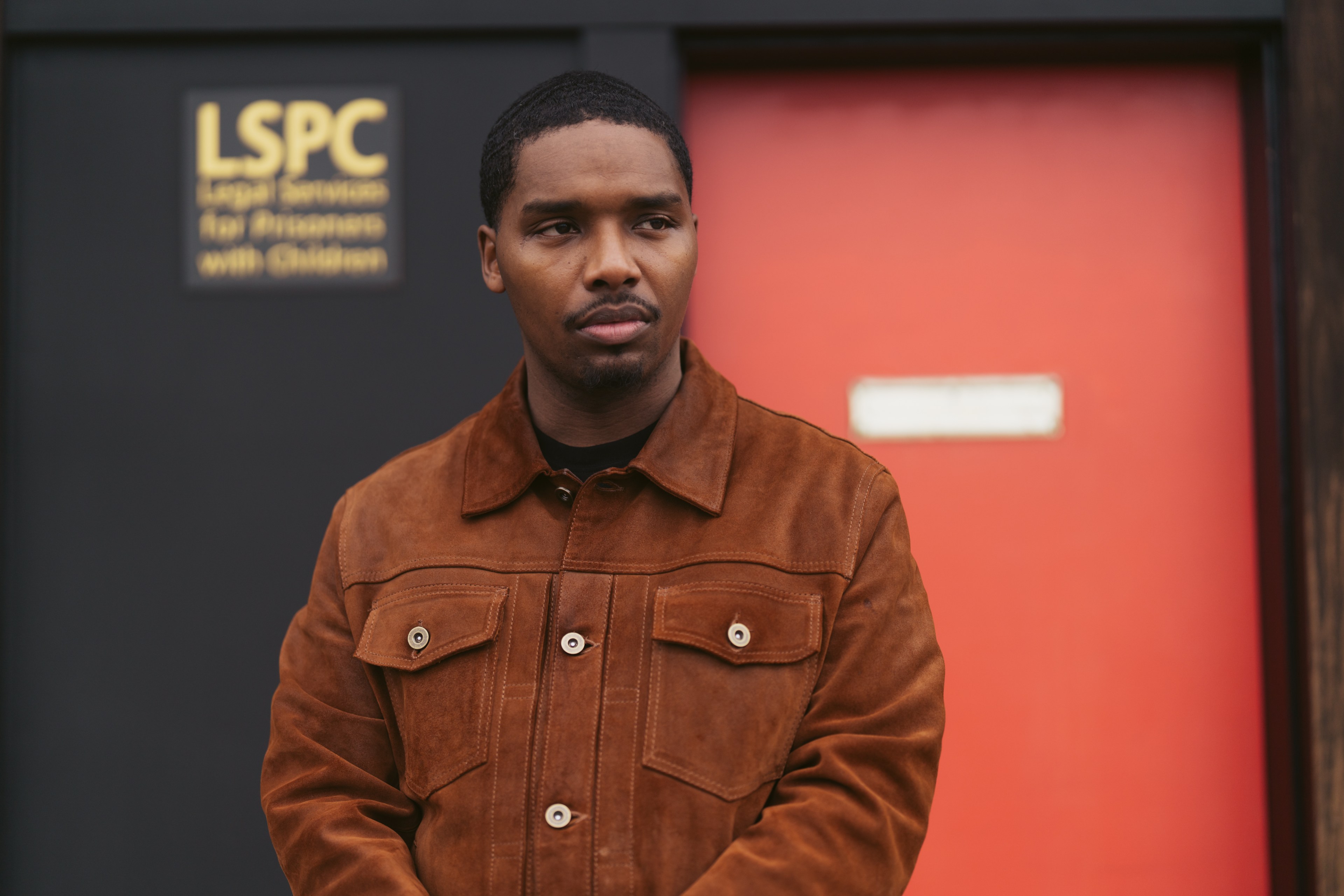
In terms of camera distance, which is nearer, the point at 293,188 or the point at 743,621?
the point at 743,621

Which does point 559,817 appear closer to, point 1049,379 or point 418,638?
point 418,638

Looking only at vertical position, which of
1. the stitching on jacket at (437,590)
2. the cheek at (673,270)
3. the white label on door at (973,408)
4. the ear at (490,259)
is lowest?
the stitching on jacket at (437,590)

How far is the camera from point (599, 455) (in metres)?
1.62

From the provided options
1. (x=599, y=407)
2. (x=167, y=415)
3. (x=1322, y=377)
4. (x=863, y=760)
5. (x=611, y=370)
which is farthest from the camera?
(x=167, y=415)

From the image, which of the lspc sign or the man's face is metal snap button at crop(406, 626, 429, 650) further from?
the lspc sign

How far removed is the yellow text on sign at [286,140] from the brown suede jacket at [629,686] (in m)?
1.45

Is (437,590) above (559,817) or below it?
above

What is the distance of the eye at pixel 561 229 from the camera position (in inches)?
58.3

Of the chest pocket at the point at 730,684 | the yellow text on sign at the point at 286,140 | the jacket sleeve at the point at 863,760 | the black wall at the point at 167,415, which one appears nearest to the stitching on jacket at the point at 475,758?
the chest pocket at the point at 730,684

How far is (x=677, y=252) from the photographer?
1.49 metres

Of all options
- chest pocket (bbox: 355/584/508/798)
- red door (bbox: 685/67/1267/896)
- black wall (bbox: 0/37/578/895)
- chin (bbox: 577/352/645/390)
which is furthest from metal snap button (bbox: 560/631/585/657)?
red door (bbox: 685/67/1267/896)

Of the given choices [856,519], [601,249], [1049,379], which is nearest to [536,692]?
[856,519]

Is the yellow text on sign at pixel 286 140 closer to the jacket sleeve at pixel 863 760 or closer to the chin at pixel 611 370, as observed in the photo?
the chin at pixel 611 370

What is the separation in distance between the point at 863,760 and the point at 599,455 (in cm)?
59
